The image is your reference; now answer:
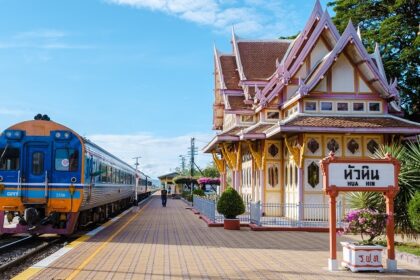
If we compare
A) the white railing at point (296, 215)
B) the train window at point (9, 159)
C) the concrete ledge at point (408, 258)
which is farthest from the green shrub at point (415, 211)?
the train window at point (9, 159)

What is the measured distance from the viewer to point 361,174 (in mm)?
10688

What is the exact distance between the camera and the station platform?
380 inches

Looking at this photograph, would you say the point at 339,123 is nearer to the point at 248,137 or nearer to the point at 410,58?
the point at 248,137

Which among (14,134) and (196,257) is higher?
(14,134)

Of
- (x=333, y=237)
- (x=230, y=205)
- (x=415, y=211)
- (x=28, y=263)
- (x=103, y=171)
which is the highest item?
(x=103, y=171)

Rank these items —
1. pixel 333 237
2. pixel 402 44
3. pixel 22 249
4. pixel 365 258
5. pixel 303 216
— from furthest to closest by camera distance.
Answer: pixel 402 44 < pixel 303 216 < pixel 22 249 < pixel 333 237 < pixel 365 258

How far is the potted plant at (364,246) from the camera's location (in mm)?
10133

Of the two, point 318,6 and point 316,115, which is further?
point 318,6

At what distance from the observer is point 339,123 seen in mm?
21078

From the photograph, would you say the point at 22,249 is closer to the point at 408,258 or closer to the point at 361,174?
the point at 361,174

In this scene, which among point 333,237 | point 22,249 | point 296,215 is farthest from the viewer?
point 296,215

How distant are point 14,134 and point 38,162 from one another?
106cm

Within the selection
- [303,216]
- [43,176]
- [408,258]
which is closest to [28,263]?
[43,176]

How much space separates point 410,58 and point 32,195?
24.5 m
